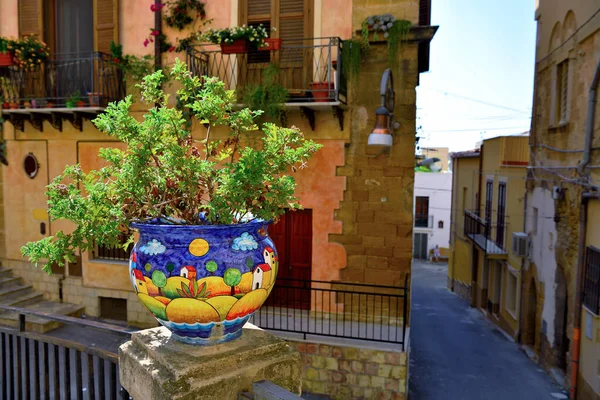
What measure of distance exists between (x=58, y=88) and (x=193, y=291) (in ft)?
31.6

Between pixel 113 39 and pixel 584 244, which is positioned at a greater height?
pixel 113 39

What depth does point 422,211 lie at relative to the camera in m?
33.3

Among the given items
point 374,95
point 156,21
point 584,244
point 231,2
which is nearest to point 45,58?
point 156,21

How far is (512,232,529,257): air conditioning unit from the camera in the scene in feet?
42.5

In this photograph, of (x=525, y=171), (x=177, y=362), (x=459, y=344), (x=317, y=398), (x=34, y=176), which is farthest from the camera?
(x=525, y=171)

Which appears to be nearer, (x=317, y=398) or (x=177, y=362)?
(x=177, y=362)

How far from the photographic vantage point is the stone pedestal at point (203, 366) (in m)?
2.04

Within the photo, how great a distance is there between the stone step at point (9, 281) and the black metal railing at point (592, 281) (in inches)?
463

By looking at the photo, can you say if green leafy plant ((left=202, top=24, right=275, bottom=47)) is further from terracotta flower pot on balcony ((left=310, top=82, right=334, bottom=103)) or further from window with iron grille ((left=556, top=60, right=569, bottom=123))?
window with iron grille ((left=556, top=60, right=569, bottom=123))

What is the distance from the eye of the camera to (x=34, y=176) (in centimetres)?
1041

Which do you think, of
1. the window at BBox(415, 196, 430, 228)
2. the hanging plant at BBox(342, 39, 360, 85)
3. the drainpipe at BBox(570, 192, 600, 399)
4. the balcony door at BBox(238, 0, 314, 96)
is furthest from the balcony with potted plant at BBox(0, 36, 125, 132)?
the window at BBox(415, 196, 430, 228)

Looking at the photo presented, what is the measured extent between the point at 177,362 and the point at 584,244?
9256mm

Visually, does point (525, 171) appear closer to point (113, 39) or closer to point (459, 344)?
point (459, 344)

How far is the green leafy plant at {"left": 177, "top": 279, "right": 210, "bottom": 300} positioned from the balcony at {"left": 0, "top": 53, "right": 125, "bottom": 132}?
317 inches
